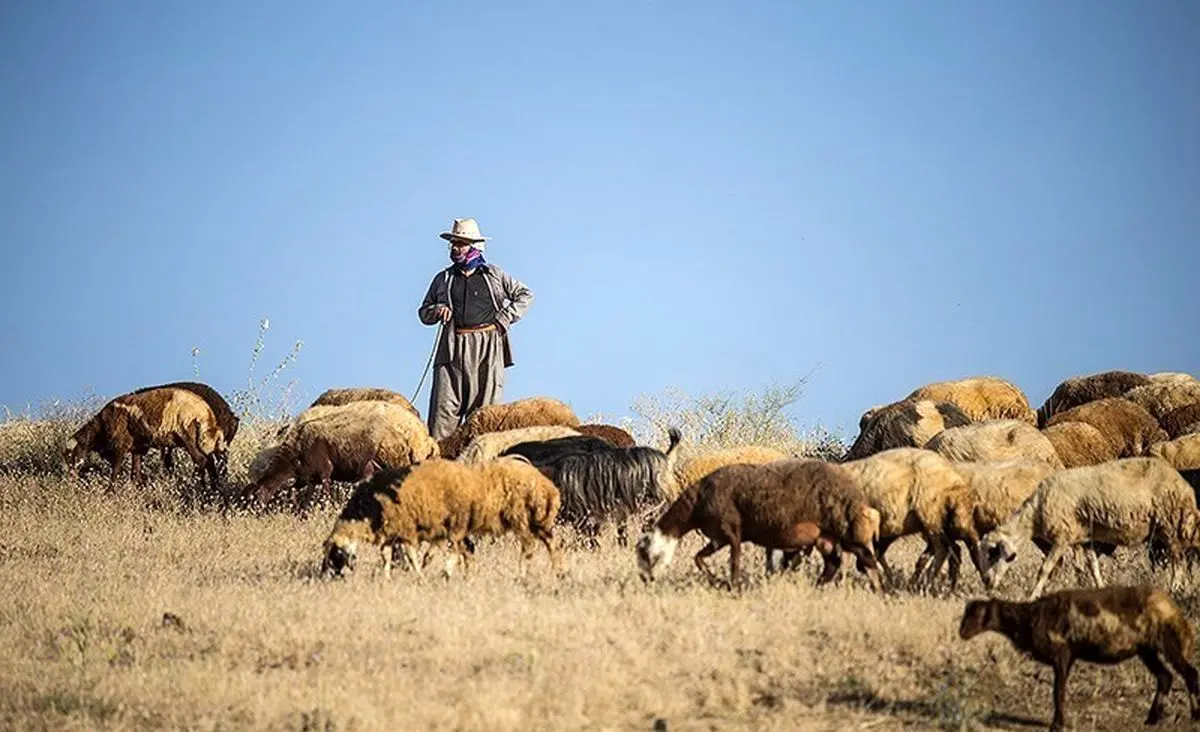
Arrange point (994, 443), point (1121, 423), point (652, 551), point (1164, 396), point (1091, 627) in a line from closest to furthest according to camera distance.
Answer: point (1091, 627) → point (652, 551) → point (994, 443) → point (1121, 423) → point (1164, 396)

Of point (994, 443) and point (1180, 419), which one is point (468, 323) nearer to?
point (994, 443)

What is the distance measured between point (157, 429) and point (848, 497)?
1106 centimetres

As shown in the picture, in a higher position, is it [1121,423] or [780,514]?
[1121,423]

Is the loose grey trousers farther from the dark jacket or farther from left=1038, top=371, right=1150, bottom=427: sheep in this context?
left=1038, top=371, right=1150, bottom=427: sheep

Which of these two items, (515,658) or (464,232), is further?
(464,232)

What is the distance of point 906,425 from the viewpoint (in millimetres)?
17688

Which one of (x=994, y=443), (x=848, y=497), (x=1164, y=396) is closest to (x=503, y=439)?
(x=994, y=443)

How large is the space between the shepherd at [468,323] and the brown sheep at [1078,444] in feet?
22.4

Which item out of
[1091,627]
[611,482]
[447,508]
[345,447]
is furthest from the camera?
[345,447]

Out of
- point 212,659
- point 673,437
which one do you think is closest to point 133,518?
point 673,437

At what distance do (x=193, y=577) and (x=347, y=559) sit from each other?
68.6 inches

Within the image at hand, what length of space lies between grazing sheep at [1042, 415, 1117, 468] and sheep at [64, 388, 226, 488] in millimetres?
10452

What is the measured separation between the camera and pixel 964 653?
10141 mm

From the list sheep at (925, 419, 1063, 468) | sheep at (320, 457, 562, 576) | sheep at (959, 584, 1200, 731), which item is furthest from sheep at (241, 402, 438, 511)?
sheep at (959, 584, 1200, 731)
